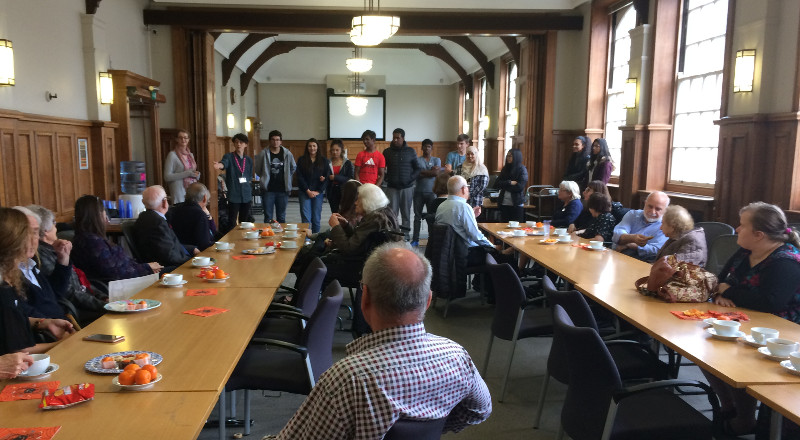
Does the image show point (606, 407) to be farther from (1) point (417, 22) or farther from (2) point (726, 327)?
(1) point (417, 22)

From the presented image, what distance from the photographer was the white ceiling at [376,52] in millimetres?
9453

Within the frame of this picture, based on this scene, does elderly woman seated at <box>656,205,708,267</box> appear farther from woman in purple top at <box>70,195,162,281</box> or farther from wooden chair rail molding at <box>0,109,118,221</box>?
wooden chair rail molding at <box>0,109,118,221</box>

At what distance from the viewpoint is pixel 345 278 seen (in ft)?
15.8

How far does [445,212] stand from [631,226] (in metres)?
1.63

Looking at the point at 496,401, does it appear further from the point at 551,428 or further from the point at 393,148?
the point at 393,148

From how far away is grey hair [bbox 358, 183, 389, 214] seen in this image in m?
4.71

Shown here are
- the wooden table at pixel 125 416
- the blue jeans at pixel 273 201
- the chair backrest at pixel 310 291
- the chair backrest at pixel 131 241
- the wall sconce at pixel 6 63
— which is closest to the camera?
the wooden table at pixel 125 416

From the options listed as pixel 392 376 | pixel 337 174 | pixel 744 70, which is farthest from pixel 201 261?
pixel 744 70

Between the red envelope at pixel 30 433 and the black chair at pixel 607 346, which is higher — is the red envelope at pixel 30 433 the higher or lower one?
the higher one

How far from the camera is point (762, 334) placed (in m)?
2.45

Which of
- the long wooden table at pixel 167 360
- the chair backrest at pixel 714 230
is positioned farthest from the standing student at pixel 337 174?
the long wooden table at pixel 167 360

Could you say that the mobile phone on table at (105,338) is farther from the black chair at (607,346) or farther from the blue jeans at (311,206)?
the blue jeans at (311,206)

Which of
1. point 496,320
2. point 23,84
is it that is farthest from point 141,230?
point 496,320

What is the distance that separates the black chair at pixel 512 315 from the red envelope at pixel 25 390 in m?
2.46
